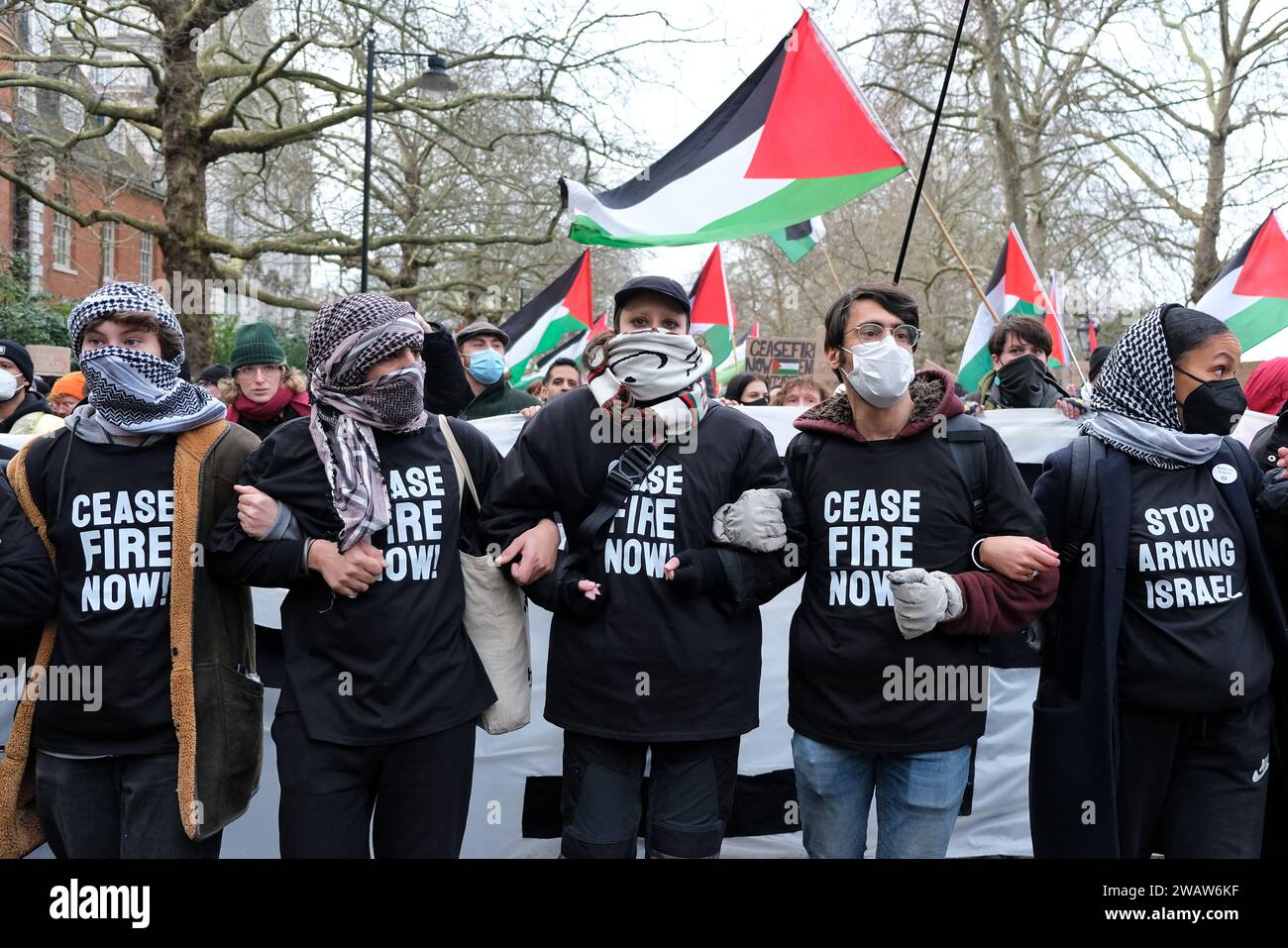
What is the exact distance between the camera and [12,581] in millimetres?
2994

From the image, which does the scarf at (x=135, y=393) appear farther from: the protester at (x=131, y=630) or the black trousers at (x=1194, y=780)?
the black trousers at (x=1194, y=780)

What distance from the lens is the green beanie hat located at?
5.21m

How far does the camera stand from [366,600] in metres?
3.05

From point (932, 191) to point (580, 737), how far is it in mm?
32838

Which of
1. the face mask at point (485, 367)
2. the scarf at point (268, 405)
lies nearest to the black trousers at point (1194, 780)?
the scarf at point (268, 405)

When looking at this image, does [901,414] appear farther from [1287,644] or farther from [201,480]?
[201,480]

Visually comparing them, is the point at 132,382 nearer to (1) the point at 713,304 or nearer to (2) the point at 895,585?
(2) the point at 895,585


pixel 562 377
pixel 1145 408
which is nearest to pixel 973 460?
pixel 1145 408

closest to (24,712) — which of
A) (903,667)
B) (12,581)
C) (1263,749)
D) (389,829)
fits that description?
(12,581)

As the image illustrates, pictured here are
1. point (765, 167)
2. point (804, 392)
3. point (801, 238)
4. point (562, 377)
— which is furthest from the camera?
point (801, 238)

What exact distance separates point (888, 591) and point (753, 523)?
1.43 ft

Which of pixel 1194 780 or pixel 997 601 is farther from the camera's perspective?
pixel 1194 780

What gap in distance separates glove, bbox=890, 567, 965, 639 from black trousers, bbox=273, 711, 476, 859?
122cm

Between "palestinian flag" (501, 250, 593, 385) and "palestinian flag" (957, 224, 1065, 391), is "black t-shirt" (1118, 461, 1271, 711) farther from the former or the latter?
"palestinian flag" (501, 250, 593, 385)
